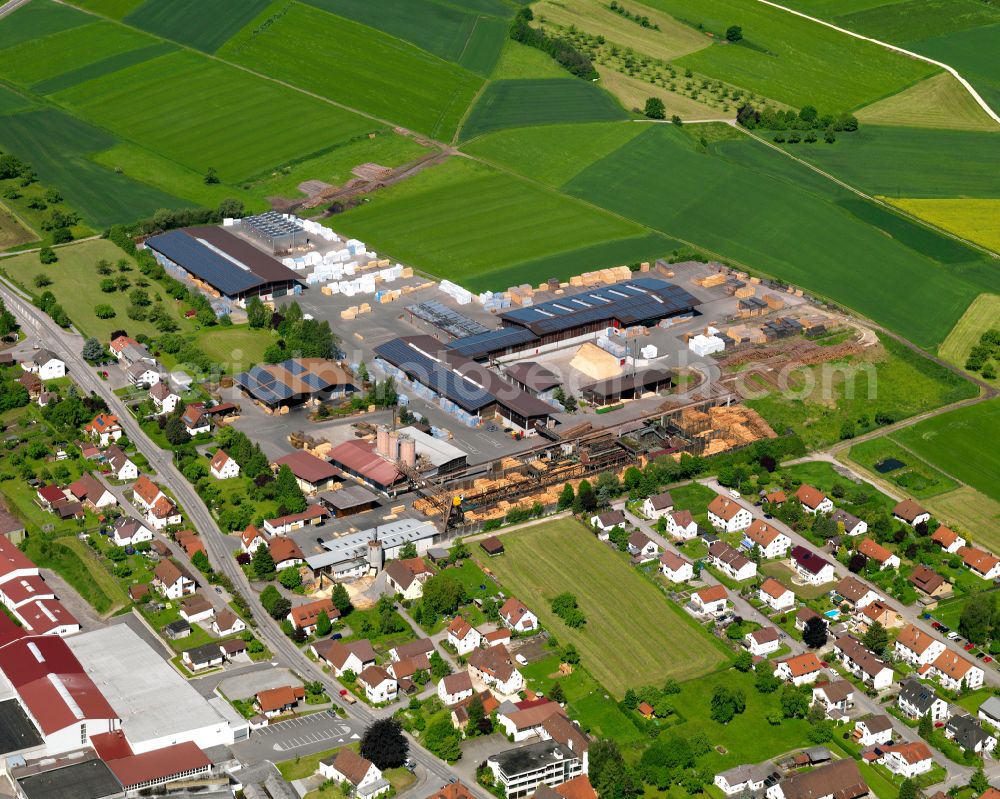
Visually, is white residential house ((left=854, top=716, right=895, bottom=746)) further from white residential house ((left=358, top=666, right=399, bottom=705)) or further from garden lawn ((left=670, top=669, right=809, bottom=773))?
white residential house ((left=358, top=666, right=399, bottom=705))

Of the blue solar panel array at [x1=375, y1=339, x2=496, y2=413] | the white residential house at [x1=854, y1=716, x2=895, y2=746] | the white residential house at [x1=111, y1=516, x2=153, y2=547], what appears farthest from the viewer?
the blue solar panel array at [x1=375, y1=339, x2=496, y2=413]

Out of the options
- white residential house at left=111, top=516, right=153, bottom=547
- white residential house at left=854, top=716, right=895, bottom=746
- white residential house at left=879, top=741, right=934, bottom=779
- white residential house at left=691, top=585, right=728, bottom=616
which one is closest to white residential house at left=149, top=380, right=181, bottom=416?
white residential house at left=111, top=516, right=153, bottom=547

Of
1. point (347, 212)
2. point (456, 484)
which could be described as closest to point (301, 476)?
point (456, 484)

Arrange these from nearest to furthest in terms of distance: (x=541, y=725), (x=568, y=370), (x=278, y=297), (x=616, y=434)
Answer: (x=541, y=725) → (x=616, y=434) → (x=568, y=370) → (x=278, y=297)

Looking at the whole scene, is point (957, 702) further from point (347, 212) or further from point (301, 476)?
point (347, 212)

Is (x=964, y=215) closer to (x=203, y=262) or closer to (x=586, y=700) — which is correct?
(x=203, y=262)

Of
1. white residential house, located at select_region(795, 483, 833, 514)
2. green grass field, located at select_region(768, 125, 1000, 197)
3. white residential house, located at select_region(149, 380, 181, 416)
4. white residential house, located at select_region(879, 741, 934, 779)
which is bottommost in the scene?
white residential house, located at select_region(149, 380, 181, 416)
